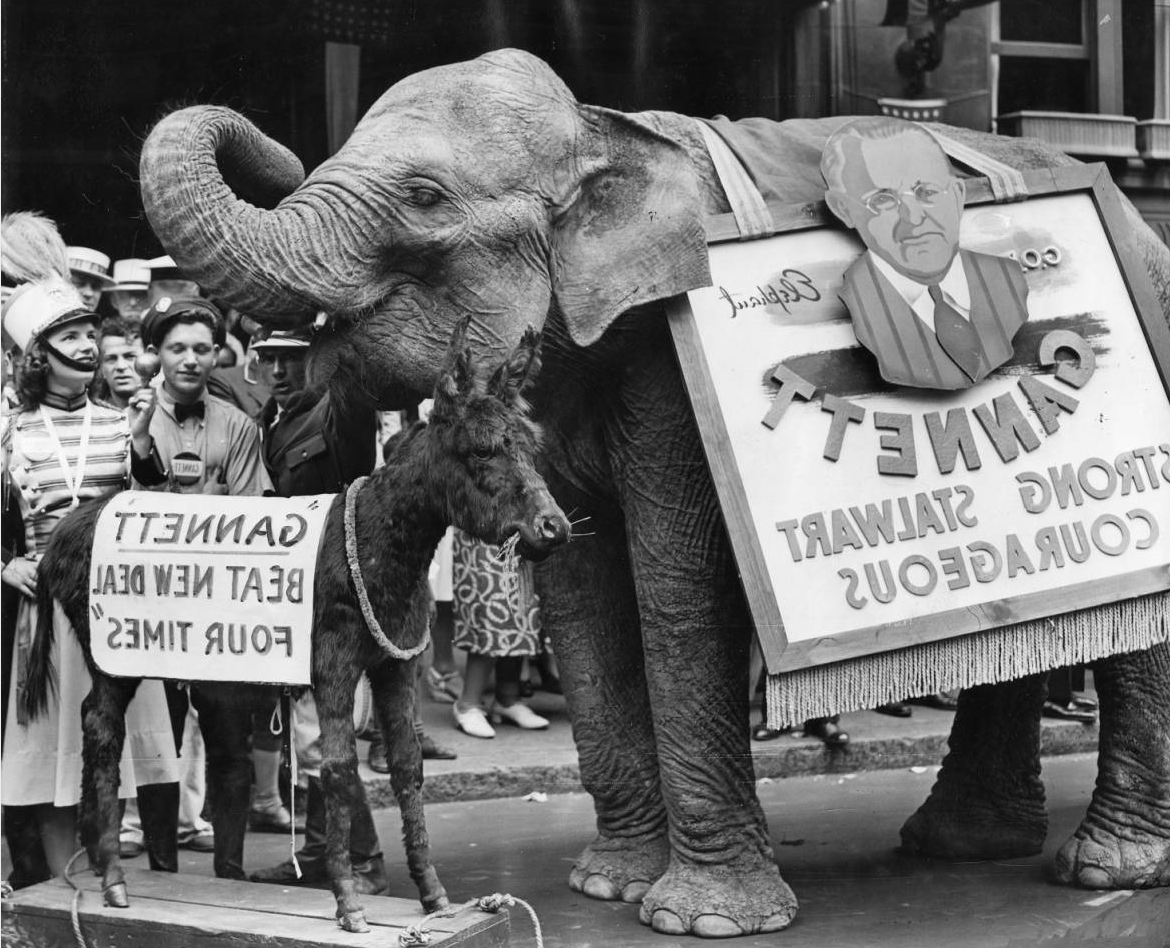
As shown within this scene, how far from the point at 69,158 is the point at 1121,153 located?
18.7 feet

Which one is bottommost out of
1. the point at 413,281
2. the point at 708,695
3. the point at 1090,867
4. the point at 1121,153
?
the point at 1090,867

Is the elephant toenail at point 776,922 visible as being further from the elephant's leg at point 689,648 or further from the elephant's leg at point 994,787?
the elephant's leg at point 994,787

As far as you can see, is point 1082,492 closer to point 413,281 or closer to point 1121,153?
point 413,281

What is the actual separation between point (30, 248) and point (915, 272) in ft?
9.39

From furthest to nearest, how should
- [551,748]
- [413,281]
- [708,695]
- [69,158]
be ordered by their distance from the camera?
1. [551,748]
2. [69,158]
3. [708,695]
4. [413,281]

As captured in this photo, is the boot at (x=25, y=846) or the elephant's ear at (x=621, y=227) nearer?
Answer: the elephant's ear at (x=621, y=227)

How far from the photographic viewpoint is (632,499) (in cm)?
555

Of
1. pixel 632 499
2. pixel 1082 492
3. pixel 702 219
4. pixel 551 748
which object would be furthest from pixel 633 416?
pixel 551 748

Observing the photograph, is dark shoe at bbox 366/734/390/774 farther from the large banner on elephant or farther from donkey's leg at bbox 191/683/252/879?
the large banner on elephant

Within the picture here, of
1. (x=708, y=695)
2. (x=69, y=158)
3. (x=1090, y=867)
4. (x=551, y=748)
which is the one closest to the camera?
(x=708, y=695)

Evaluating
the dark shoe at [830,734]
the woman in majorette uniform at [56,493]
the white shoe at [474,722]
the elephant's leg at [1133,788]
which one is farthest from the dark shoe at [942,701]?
the woman in majorette uniform at [56,493]

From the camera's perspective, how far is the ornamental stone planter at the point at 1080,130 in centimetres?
927

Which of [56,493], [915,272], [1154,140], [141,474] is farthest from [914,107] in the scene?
[56,493]

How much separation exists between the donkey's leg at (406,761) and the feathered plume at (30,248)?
210 cm
